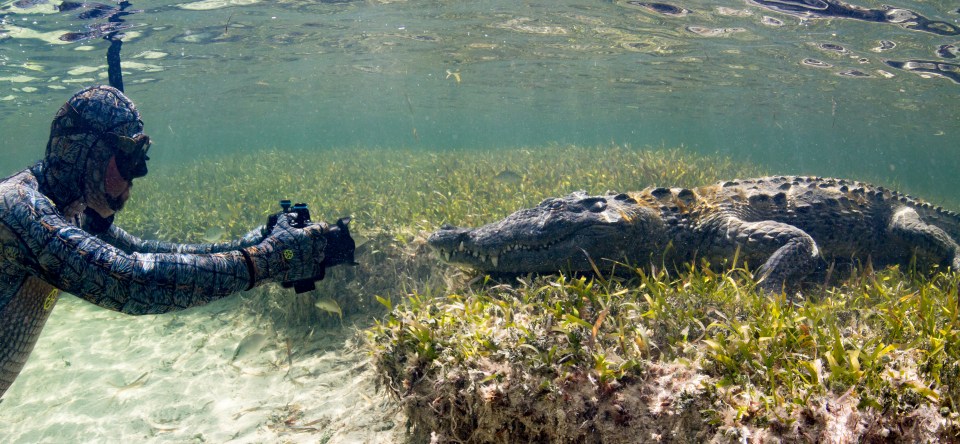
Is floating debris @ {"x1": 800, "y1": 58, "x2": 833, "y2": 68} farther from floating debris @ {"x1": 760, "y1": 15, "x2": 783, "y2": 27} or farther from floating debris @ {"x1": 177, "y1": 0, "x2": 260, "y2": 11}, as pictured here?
floating debris @ {"x1": 177, "y1": 0, "x2": 260, "y2": 11}

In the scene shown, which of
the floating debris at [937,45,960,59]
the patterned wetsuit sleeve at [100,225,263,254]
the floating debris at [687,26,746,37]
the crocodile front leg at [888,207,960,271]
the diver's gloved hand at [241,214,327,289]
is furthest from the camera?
the floating debris at [687,26,746,37]

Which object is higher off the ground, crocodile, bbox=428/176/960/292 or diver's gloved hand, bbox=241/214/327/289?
diver's gloved hand, bbox=241/214/327/289

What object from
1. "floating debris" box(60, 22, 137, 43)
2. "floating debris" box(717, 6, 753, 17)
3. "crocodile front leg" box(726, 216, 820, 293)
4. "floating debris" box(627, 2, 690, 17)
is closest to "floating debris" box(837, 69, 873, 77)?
"floating debris" box(717, 6, 753, 17)

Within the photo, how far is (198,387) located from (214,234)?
390 centimetres

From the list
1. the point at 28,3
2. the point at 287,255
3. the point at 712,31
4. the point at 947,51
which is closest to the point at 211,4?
the point at 28,3

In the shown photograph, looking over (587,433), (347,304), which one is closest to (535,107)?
(347,304)

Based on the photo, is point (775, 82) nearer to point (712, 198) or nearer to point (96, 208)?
point (712, 198)

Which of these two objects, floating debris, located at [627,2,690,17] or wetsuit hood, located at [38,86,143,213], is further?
floating debris, located at [627,2,690,17]

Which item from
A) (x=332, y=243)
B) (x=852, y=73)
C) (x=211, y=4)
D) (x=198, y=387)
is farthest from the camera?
(x=852, y=73)

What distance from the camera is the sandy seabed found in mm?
3949

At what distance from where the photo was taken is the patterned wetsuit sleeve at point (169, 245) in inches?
133

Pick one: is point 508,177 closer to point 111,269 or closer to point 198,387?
point 198,387

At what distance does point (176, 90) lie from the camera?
28.7m

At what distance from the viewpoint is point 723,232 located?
14.1 ft
